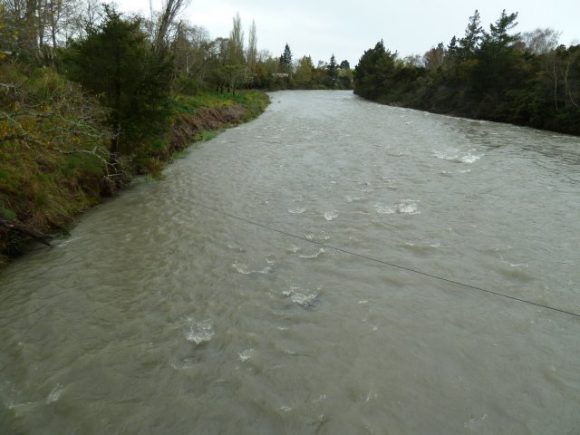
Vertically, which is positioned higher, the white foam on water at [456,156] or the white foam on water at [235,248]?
the white foam on water at [456,156]

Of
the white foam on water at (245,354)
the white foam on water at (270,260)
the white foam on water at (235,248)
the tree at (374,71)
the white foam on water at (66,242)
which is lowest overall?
the white foam on water at (245,354)

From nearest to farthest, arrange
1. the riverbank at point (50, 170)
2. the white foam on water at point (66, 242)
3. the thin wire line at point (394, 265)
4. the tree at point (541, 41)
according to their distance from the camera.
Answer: the thin wire line at point (394, 265), the riverbank at point (50, 170), the white foam on water at point (66, 242), the tree at point (541, 41)

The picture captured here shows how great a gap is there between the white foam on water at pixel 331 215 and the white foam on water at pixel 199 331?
4384 mm

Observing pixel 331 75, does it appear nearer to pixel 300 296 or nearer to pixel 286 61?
pixel 286 61

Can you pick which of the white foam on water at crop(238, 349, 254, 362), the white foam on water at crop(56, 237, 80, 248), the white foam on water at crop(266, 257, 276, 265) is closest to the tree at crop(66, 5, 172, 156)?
the white foam on water at crop(56, 237, 80, 248)

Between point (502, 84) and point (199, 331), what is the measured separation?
3497cm

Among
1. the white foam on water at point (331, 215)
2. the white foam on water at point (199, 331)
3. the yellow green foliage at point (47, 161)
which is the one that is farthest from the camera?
the white foam on water at point (331, 215)

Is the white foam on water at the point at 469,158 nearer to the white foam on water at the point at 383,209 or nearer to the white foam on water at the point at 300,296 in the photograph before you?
the white foam on water at the point at 383,209

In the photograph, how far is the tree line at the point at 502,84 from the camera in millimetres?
23984

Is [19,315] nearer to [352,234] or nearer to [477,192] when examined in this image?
[352,234]

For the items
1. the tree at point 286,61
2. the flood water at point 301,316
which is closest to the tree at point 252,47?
the tree at point 286,61

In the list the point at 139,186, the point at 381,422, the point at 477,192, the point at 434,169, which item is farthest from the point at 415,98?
the point at 381,422

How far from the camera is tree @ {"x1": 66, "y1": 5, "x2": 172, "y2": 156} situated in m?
9.32

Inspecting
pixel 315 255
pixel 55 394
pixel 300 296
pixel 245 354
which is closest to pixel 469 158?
pixel 315 255
